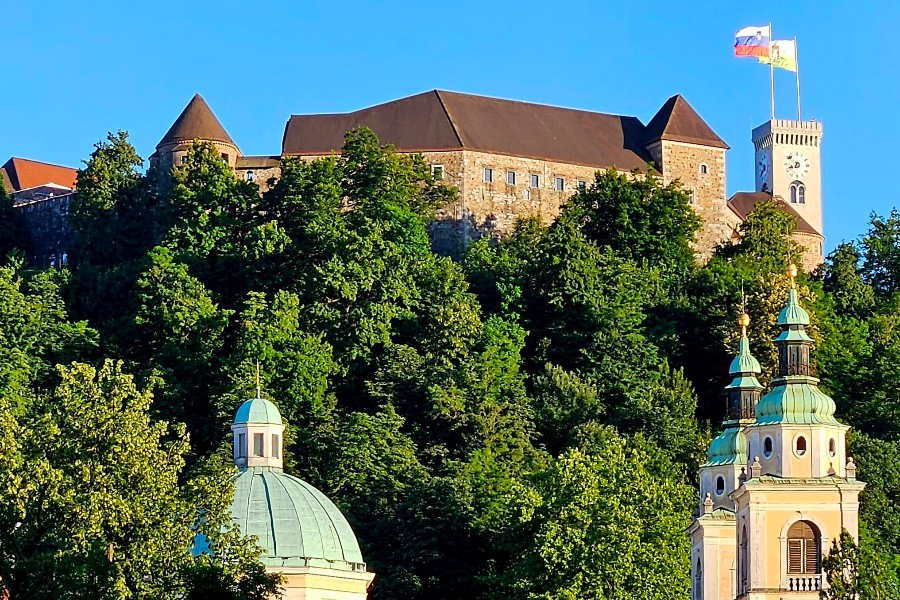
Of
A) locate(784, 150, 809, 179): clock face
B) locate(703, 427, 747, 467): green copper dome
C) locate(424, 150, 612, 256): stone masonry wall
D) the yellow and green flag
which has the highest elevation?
the yellow and green flag

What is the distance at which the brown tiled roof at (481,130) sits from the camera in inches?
4119

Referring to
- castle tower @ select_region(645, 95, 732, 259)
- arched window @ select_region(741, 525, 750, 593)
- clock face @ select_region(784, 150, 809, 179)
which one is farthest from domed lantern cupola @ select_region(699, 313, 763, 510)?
clock face @ select_region(784, 150, 809, 179)

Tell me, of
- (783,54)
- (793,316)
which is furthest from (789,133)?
(793,316)

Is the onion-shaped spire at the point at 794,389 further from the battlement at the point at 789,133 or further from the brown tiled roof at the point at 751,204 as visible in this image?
the battlement at the point at 789,133

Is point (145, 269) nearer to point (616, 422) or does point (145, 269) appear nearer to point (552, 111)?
point (616, 422)

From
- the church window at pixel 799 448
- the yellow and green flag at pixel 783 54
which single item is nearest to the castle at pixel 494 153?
the yellow and green flag at pixel 783 54

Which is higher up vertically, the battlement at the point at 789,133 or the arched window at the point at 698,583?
the battlement at the point at 789,133

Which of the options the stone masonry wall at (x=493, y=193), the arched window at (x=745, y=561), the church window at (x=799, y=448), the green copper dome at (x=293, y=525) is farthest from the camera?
the stone masonry wall at (x=493, y=193)

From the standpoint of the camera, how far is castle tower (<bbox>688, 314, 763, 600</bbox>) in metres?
59.9

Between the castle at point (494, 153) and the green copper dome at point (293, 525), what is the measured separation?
30935 mm

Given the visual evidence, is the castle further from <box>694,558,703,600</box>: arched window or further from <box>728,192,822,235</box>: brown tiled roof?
<box>694,558,703,600</box>: arched window

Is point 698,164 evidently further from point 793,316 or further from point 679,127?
point 793,316

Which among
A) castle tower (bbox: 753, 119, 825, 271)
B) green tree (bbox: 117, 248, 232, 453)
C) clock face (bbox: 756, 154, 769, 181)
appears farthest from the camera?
clock face (bbox: 756, 154, 769, 181)

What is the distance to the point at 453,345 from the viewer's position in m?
85.5
